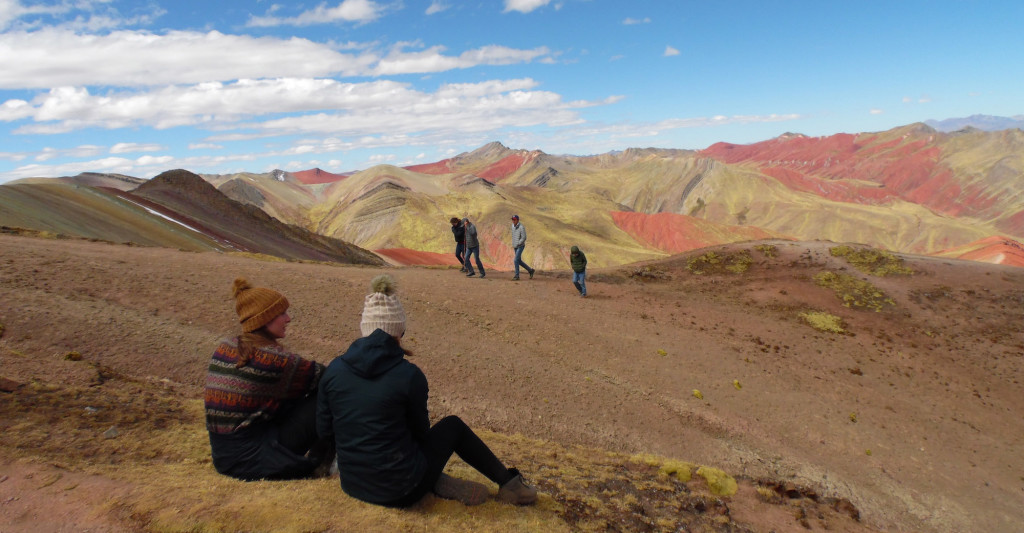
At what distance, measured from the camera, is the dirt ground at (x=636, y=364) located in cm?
859

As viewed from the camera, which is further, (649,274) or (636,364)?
(649,274)

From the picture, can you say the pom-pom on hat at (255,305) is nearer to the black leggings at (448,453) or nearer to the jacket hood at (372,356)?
the jacket hood at (372,356)

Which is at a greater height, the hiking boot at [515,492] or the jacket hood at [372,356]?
the jacket hood at [372,356]

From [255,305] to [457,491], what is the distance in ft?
7.75

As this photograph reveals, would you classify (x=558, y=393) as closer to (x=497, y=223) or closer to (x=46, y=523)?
(x=46, y=523)

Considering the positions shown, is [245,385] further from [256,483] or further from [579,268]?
[579,268]

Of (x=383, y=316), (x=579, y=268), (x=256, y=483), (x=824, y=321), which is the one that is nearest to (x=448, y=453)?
(x=383, y=316)

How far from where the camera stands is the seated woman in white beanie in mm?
4012

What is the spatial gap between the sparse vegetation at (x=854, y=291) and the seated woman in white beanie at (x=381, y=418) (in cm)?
1851

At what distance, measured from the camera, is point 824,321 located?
1694cm

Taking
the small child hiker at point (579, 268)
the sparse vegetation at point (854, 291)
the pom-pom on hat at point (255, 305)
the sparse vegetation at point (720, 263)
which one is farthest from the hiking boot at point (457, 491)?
the sparse vegetation at point (720, 263)

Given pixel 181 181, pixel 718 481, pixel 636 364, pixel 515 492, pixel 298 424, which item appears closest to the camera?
pixel 298 424

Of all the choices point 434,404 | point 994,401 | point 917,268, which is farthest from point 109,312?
point 917,268

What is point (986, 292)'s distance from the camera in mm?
18203
